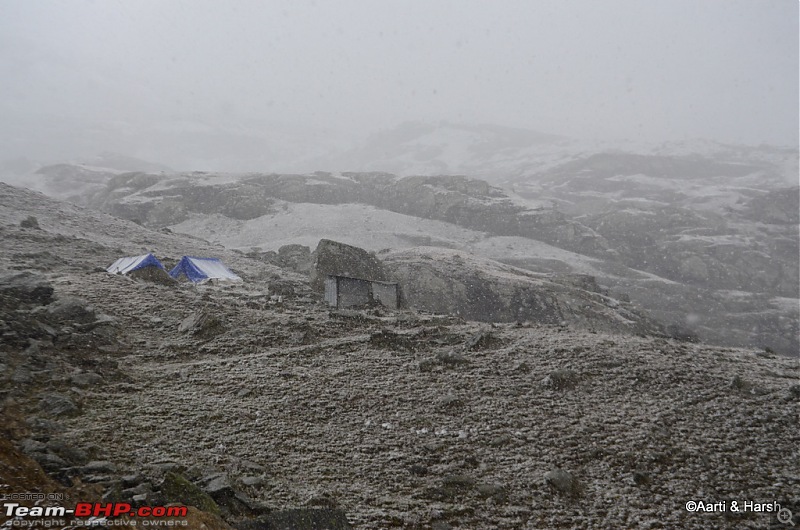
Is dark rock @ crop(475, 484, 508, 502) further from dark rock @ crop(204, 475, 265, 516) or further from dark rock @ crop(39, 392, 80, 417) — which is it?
dark rock @ crop(39, 392, 80, 417)

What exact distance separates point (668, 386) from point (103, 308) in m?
16.9

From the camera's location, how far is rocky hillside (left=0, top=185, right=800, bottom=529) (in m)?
7.12

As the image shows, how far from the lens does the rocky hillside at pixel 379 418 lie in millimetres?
7117

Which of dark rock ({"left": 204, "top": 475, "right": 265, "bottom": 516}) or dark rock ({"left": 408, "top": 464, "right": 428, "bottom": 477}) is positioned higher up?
dark rock ({"left": 204, "top": 475, "right": 265, "bottom": 516})

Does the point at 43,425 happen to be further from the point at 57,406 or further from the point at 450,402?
the point at 450,402

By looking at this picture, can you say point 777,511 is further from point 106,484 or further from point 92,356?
point 92,356

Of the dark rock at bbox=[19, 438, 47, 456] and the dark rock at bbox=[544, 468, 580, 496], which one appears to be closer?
the dark rock at bbox=[19, 438, 47, 456]

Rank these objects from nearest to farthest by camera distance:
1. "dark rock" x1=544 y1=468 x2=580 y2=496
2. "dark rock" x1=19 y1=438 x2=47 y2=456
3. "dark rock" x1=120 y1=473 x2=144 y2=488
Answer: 1. "dark rock" x1=120 y1=473 x2=144 y2=488
2. "dark rock" x1=19 y1=438 x2=47 y2=456
3. "dark rock" x1=544 y1=468 x2=580 y2=496

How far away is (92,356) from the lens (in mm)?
11586

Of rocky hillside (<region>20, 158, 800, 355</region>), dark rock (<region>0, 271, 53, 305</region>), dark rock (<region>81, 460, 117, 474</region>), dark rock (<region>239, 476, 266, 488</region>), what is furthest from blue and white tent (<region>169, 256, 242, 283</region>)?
rocky hillside (<region>20, 158, 800, 355</region>)
